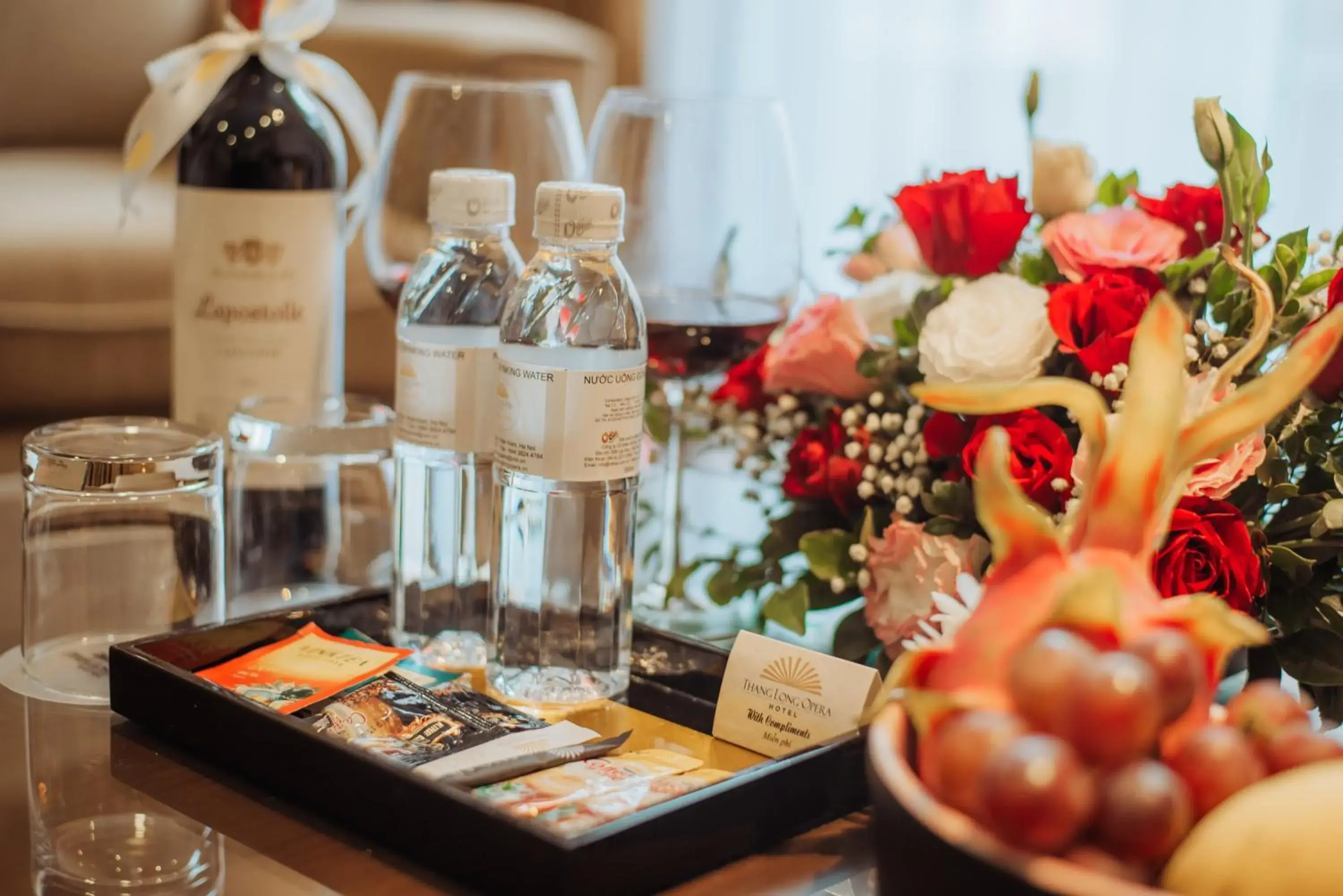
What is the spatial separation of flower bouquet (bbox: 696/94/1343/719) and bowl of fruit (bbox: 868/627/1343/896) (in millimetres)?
162

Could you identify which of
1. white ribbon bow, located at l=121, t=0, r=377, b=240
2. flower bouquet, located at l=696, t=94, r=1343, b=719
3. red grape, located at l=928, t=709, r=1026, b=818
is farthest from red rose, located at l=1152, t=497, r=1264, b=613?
white ribbon bow, located at l=121, t=0, r=377, b=240

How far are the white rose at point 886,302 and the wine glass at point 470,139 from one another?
24 cm

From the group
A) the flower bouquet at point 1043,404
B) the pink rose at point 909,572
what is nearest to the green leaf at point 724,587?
the flower bouquet at point 1043,404

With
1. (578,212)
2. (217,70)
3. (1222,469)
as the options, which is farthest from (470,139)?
(1222,469)

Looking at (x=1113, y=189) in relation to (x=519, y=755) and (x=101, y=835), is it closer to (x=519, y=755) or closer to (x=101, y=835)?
(x=519, y=755)

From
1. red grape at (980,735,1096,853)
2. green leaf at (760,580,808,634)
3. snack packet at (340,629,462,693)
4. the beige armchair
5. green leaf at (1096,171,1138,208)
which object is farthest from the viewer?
the beige armchair

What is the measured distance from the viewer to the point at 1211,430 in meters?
0.54

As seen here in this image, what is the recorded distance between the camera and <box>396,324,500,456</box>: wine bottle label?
844 millimetres

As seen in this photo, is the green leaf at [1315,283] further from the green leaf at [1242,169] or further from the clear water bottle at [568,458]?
the clear water bottle at [568,458]

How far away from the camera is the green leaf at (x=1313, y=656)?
780 mm

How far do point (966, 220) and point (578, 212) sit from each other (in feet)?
1.01

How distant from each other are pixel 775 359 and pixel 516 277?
0.21 metres

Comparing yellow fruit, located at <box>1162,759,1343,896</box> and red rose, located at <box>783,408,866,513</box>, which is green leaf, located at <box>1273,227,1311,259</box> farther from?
yellow fruit, located at <box>1162,759,1343,896</box>

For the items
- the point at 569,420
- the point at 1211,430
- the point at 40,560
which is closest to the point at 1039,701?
the point at 1211,430
